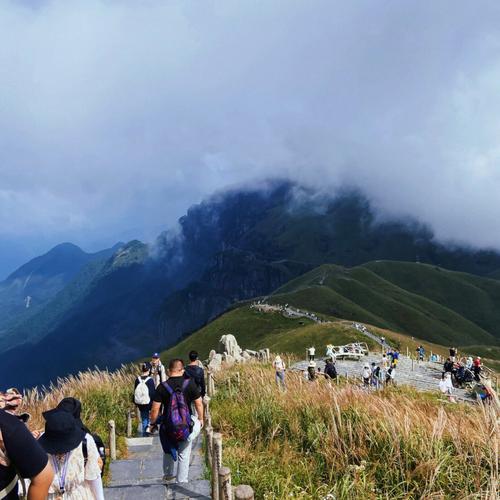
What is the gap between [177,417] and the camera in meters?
6.33

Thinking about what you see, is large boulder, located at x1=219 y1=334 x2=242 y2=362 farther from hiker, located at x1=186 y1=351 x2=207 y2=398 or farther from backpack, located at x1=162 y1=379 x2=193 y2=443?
backpack, located at x1=162 y1=379 x2=193 y2=443

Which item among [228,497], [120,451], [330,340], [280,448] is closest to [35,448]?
[228,497]

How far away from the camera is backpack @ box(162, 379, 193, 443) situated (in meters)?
6.27

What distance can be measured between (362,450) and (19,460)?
5186 mm

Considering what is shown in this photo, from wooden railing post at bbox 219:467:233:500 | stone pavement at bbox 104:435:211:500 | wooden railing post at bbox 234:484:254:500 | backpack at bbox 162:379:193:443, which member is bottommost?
stone pavement at bbox 104:435:211:500

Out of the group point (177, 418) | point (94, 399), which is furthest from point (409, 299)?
point (177, 418)

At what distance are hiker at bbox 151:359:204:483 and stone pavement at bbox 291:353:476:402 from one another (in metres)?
18.7

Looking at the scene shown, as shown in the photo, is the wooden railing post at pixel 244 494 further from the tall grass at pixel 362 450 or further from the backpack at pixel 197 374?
the backpack at pixel 197 374

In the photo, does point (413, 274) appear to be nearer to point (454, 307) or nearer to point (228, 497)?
point (454, 307)

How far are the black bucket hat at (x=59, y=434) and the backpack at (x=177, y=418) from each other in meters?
2.23

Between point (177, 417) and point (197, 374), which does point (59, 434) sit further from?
point (197, 374)

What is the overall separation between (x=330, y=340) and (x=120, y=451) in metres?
44.2

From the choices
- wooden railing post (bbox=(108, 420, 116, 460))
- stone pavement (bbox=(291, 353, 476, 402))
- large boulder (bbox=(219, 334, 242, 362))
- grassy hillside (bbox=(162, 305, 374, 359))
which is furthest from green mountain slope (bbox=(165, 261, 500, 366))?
wooden railing post (bbox=(108, 420, 116, 460))

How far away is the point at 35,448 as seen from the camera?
3.04 metres
